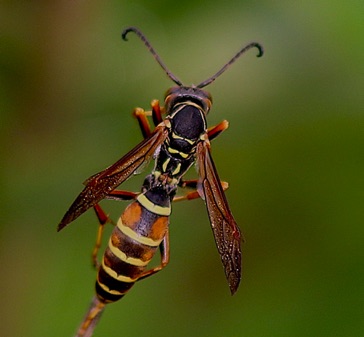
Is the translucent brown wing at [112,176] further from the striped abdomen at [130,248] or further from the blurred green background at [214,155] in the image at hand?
the blurred green background at [214,155]

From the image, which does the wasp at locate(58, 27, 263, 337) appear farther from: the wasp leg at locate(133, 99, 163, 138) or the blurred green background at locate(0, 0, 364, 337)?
the blurred green background at locate(0, 0, 364, 337)

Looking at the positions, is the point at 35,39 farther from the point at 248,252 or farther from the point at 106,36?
the point at 248,252

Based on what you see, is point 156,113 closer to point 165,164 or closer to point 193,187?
point 165,164

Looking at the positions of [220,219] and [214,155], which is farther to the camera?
[214,155]

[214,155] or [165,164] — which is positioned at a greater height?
[214,155]

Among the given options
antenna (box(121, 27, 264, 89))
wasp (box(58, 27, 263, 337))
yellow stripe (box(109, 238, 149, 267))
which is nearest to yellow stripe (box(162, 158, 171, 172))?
wasp (box(58, 27, 263, 337))

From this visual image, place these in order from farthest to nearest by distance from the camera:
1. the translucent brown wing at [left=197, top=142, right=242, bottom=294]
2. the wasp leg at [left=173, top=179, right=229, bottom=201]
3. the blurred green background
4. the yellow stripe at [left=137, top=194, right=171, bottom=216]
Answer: the blurred green background, the wasp leg at [left=173, top=179, right=229, bottom=201], the yellow stripe at [left=137, top=194, right=171, bottom=216], the translucent brown wing at [left=197, top=142, right=242, bottom=294]

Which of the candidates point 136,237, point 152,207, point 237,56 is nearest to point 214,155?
point 237,56
